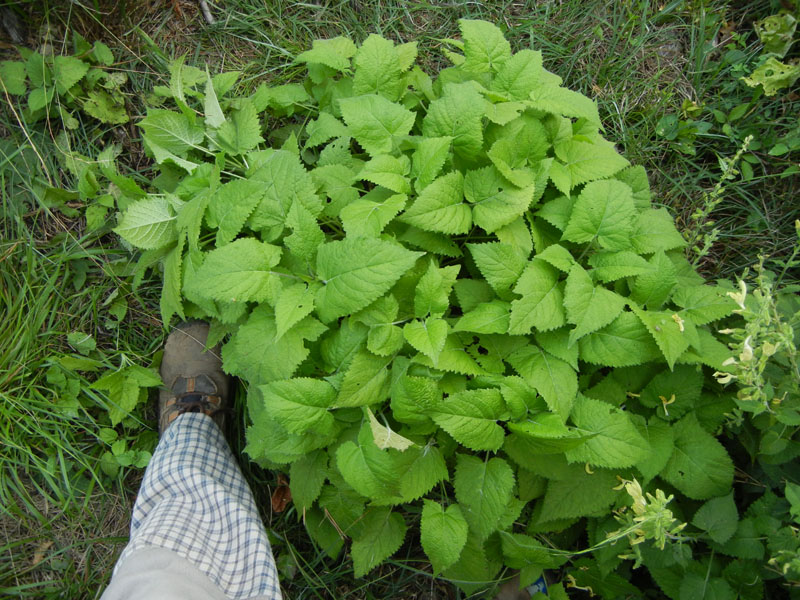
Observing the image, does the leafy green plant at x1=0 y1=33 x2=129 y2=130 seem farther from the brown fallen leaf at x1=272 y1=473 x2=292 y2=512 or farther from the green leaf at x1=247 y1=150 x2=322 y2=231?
the brown fallen leaf at x1=272 y1=473 x2=292 y2=512

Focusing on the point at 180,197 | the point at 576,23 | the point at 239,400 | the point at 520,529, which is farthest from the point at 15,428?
the point at 576,23

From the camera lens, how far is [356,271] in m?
1.75

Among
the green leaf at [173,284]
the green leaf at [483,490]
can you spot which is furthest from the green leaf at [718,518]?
the green leaf at [173,284]

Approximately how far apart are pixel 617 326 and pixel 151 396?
7.67 ft

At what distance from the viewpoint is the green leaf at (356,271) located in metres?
1.71

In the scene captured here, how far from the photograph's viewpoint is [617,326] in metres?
1.91

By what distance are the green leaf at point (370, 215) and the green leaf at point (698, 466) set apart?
136 cm

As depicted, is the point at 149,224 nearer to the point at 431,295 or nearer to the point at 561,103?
the point at 431,295

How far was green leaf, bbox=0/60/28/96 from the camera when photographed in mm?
2734

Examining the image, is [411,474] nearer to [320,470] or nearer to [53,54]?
[320,470]

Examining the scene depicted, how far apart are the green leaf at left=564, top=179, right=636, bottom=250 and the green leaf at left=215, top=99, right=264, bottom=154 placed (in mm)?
1363

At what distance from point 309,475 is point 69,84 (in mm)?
2363

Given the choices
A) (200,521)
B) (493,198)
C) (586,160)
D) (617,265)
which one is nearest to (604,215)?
(617,265)

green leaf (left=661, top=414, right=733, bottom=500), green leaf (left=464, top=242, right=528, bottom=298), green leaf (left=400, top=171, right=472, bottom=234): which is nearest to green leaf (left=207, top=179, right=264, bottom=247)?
green leaf (left=400, top=171, right=472, bottom=234)
